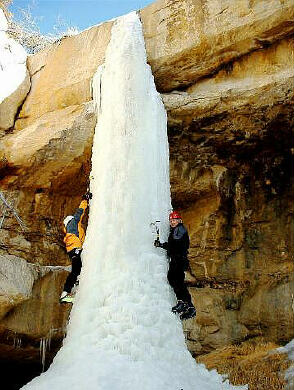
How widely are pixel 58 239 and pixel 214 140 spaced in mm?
3337

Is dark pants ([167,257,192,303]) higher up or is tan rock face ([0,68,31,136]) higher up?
tan rock face ([0,68,31,136])

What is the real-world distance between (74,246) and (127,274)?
1205 mm

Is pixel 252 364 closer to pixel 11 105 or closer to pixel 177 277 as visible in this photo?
pixel 177 277

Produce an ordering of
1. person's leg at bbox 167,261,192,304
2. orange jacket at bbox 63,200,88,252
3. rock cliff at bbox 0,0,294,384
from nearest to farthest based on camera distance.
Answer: person's leg at bbox 167,261,192,304 → orange jacket at bbox 63,200,88,252 → rock cliff at bbox 0,0,294,384

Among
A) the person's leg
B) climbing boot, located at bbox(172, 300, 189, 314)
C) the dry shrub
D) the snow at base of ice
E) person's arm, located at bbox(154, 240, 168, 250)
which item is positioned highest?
the snow at base of ice

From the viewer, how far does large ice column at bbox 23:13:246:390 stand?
15.2 ft

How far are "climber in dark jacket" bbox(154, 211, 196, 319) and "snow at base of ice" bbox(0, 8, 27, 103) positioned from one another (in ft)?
15.1

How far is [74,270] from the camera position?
605 cm

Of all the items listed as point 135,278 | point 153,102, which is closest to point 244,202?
point 153,102

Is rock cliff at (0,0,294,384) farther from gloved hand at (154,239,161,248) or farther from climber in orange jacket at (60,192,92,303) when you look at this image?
gloved hand at (154,239,161,248)

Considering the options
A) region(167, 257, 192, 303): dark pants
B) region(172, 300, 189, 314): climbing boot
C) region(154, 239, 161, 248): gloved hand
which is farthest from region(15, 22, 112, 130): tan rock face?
region(172, 300, 189, 314): climbing boot

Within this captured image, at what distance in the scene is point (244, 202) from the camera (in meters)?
8.88

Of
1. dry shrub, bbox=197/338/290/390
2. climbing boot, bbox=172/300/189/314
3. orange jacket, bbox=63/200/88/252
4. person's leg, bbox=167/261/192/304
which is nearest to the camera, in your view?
climbing boot, bbox=172/300/189/314

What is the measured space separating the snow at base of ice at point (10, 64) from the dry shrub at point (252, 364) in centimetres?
588
